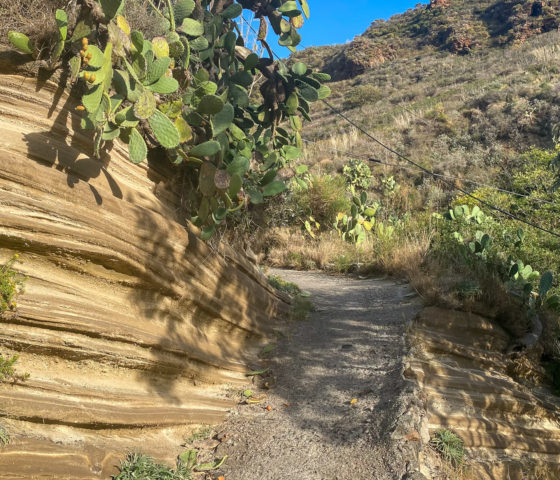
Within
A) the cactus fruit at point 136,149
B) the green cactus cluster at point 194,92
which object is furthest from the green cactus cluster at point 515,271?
the cactus fruit at point 136,149

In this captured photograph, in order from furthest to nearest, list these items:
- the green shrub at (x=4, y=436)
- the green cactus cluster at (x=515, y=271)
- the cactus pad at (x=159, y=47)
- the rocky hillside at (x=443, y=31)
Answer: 1. the rocky hillside at (x=443, y=31)
2. the green cactus cluster at (x=515, y=271)
3. the cactus pad at (x=159, y=47)
4. the green shrub at (x=4, y=436)

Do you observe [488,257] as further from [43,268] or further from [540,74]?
[540,74]

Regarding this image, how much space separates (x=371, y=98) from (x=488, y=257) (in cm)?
2488

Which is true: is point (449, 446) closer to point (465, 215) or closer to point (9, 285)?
point (9, 285)

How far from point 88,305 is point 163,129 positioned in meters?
1.17

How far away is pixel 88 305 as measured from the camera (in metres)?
2.69

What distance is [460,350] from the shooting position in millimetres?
4309

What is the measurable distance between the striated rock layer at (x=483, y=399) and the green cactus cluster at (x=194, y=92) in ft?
6.93

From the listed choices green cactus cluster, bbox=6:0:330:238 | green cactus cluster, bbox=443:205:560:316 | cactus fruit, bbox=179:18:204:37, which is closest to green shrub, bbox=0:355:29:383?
green cactus cluster, bbox=6:0:330:238

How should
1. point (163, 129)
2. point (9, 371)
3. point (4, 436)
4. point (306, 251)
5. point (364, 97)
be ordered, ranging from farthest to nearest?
1. point (364, 97)
2. point (306, 251)
3. point (163, 129)
4. point (9, 371)
5. point (4, 436)

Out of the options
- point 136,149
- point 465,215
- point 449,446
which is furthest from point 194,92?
point 465,215

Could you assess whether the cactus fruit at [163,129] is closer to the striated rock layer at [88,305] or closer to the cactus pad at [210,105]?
the striated rock layer at [88,305]

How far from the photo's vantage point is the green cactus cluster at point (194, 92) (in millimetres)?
2631

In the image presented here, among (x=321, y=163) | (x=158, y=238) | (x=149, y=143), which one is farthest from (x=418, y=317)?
(x=321, y=163)
